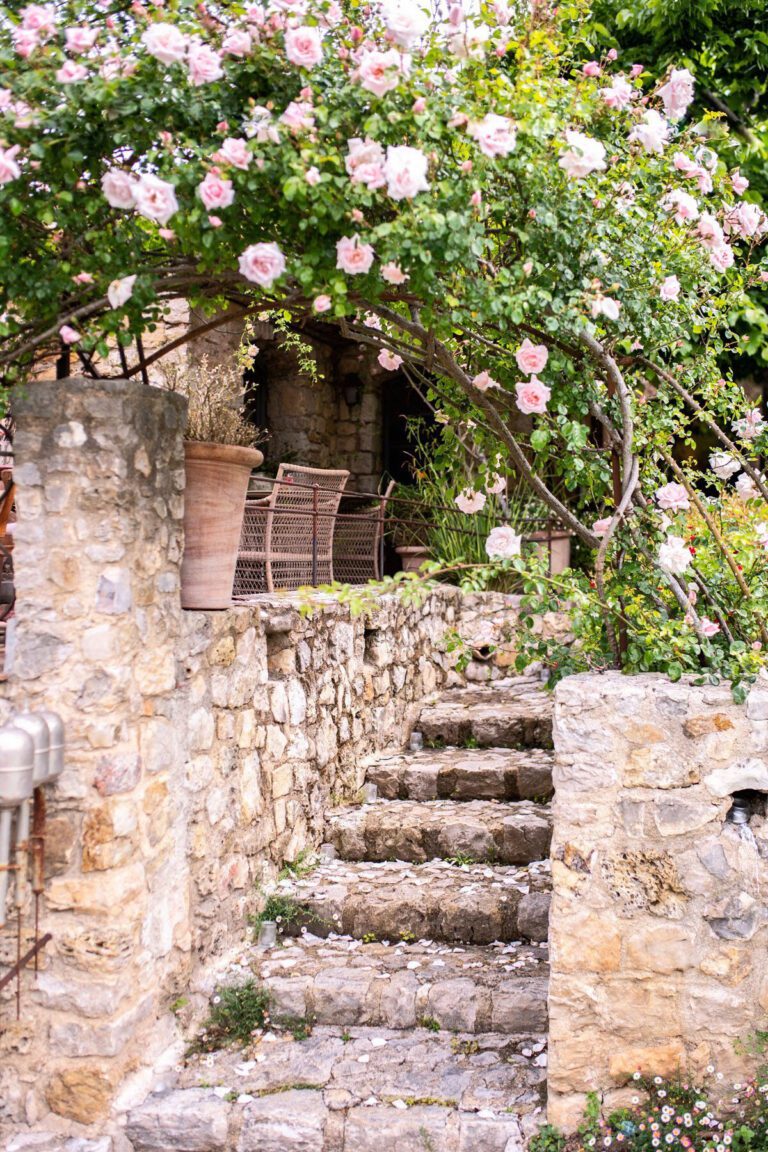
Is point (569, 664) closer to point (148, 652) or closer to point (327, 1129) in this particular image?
point (148, 652)

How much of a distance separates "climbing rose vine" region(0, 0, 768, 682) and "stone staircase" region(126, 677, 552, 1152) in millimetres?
1241

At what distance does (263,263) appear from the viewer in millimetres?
2490

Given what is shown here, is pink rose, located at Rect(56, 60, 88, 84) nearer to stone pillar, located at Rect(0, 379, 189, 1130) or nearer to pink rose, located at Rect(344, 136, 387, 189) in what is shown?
pink rose, located at Rect(344, 136, 387, 189)

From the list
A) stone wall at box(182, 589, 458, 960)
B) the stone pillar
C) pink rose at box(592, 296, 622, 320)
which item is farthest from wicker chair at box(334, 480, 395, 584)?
pink rose at box(592, 296, 622, 320)

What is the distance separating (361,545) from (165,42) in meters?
6.04

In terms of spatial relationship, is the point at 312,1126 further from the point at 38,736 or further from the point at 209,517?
the point at 209,517

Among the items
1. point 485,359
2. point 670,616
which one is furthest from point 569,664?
point 485,359

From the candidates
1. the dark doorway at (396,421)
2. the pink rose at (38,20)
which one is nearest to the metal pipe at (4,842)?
the pink rose at (38,20)

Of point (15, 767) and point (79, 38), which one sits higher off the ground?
point (79, 38)

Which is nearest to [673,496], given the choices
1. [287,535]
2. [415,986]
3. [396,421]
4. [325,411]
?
[415,986]

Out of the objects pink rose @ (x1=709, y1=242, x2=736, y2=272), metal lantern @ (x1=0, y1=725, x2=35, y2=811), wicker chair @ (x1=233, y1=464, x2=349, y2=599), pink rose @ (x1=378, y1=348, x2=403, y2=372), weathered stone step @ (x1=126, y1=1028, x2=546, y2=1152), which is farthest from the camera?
wicker chair @ (x1=233, y1=464, x2=349, y2=599)

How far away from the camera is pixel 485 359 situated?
3.30 metres

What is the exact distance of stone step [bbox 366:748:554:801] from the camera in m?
4.80

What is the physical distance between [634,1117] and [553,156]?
2.53 meters
